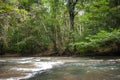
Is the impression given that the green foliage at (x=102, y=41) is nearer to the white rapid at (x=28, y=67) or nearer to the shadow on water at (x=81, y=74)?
the white rapid at (x=28, y=67)

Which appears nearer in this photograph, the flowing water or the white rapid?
the flowing water

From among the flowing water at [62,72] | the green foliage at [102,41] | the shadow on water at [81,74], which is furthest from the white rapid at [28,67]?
the green foliage at [102,41]

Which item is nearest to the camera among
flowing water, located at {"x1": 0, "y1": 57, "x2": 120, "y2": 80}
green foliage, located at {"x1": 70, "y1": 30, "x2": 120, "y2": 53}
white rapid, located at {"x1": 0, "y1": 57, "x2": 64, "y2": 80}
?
flowing water, located at {"x1": 0, "y1": 57, "x2": 120, "y2": 80}

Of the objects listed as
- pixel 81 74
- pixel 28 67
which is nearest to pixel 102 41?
pixel 28 67

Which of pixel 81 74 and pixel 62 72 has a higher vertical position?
pixel 81 74

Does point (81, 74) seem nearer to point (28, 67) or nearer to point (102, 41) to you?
point (28, 67)

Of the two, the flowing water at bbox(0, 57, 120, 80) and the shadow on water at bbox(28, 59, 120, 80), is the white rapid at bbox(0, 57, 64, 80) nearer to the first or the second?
the flowing water at bbox(0, 57, 120, 80)

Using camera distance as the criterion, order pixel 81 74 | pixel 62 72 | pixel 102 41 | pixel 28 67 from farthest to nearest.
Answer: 1. pixel 102 41
2. pixel 28 67
3. pixel 62 72
4. pixel 81 74

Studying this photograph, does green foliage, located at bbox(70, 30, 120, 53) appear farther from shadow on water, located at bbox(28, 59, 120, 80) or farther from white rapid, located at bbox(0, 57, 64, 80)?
shadow on water, located at bbox(28, 59, 120, 80)

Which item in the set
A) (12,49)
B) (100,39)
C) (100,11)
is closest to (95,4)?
(100,11)

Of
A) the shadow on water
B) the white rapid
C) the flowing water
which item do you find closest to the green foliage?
the flowing water

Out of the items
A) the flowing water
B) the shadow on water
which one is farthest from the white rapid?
the shadow on water

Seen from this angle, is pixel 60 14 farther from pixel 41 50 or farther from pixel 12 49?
pixel 12 49

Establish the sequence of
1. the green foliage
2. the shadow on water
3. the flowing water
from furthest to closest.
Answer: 1. the green foliage
2. the flowing water
3. the shadow on water
